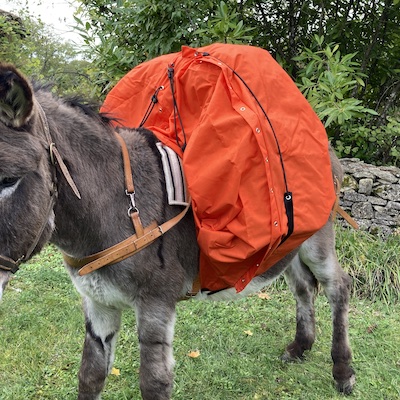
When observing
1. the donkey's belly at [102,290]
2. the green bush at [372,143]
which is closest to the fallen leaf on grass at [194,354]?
the donkey's belly at [102,290]

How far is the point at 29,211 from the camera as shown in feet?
5.07

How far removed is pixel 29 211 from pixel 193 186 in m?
0.75

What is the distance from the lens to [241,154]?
200 cm

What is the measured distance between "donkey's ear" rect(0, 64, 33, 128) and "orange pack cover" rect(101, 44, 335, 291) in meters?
0.66

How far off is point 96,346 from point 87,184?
1087 millimetres

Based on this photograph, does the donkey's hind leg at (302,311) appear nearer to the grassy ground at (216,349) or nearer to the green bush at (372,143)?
the grassy ground at (216,349)

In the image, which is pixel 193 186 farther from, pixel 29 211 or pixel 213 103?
pixel 29 211

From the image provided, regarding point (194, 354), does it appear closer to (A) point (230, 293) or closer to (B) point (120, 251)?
(A) point (230, 293)

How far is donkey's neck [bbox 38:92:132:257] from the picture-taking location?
1803 millimetres

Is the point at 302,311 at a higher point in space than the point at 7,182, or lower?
lower

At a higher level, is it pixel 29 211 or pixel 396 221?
pixel 29 211

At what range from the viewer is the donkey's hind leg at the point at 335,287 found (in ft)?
10.1

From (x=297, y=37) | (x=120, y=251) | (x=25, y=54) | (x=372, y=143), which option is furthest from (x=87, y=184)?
(x=25, y=54)

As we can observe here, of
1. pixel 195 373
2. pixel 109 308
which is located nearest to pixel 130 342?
pixel 195 373
